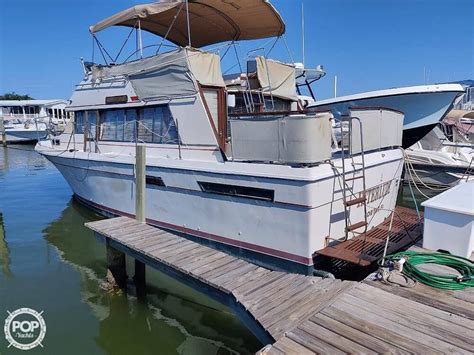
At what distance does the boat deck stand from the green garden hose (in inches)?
25.9

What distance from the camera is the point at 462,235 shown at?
4402mm

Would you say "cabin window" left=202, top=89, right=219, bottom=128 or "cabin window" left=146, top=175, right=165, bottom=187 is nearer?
"cabin window" left=202, top=89, right=219, bottom=128

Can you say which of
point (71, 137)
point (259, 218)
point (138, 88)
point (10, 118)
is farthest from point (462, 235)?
point (10, 118)

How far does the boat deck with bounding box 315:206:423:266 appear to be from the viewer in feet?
16.8

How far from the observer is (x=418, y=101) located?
10.5 m

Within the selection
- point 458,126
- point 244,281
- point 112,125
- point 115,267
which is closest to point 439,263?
point 244,281

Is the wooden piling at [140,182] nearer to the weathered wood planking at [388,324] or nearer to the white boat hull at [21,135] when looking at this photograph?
the weathered wood planking at [388,324]

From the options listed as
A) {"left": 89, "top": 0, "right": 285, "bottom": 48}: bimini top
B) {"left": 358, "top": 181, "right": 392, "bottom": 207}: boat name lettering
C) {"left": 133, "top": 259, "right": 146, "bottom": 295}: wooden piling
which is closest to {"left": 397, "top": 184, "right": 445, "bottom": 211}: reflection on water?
{"left": 358, "top": 181, "right": 392, "bottom": 207}: boat name lettering

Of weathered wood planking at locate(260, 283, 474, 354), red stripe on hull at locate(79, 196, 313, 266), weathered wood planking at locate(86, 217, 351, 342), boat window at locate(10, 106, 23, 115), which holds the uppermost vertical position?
boat window at locate(10, 106, 23, 115)

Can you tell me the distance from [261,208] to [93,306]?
294 cm

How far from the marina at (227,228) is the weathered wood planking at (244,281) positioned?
0.02 metres

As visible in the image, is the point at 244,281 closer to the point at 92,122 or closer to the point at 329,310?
the point at 329,310

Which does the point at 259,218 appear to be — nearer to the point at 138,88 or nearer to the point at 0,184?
the point at 138,88

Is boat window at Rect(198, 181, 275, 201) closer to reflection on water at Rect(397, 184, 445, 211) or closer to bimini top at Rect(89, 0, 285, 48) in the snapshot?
bimini top at Rect(89, 0, 285, 48)
